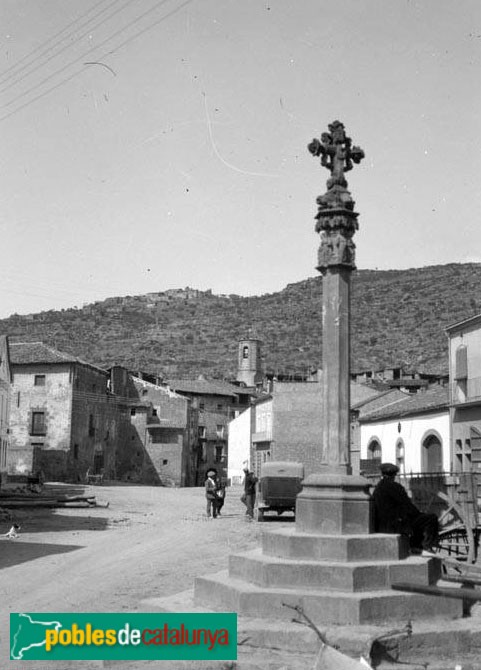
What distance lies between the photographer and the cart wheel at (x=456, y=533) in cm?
1059

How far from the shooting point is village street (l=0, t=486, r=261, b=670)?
9680 millimetres

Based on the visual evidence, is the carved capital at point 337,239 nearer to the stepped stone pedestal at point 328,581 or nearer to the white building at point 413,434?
the stepped stone pedestal at point 328,581

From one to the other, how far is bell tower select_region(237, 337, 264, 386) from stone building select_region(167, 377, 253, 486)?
80.0ft

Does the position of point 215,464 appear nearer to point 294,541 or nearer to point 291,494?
point 291,494

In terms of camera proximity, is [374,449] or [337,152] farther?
[374,449]

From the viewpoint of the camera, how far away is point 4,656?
6.84 m

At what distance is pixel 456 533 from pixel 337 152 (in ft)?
19.6

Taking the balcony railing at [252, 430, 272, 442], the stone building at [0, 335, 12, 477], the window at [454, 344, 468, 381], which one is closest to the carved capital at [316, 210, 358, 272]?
the window at [454, 344, 468, 381]

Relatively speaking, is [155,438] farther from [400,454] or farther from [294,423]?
[400,454]

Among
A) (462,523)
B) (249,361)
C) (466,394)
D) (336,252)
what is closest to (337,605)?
(336,252)

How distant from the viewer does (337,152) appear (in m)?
9.63

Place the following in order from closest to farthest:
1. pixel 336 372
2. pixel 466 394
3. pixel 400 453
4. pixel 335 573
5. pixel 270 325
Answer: pixel 335 573 → pixel 336 372 → pixel 466 394 → pixel 400 453 → pixel 270 325

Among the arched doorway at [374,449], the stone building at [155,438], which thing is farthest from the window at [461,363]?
the stone building at [155,438]

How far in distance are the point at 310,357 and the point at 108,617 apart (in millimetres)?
101927
